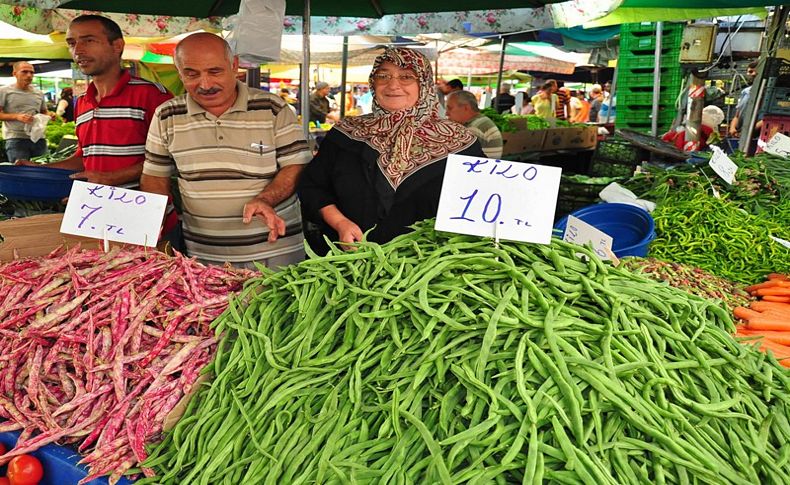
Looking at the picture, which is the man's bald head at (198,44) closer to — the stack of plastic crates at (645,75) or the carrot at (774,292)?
the carrot at (774,292)

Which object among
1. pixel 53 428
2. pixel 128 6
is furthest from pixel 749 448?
pixel 128 6

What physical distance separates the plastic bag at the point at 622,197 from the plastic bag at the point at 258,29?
2048 mm

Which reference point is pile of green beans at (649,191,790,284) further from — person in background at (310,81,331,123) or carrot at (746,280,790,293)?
person in background at (310,81,331,123)

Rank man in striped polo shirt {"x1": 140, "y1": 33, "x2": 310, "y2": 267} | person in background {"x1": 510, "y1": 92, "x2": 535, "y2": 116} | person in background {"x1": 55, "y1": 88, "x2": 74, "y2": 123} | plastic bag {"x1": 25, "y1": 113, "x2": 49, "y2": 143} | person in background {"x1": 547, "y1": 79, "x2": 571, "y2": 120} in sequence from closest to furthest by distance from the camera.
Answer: man in striped polo shirt {"x1": 140, "y1": 33, "x2": 310, "y2": 267} < plastic bag {"x1": 25, "y1": 113, "x2": 49, "y2": 143} < person in background {"x1": 547, "y1": 79, "x2": 571, "y2": 120} < person in background {"x1": 55, "y1": 88, "x2": 74, "y2": 123} < person in background {"x1": 510, "y1": 92, "x2": 535, "y2": 116}

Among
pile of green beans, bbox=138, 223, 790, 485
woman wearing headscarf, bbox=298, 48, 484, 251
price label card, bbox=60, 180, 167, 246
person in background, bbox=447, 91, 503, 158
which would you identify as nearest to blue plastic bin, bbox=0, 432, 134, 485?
pile of green beans, bbox=138, 223, 790, 485

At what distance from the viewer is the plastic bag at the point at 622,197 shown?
369cm

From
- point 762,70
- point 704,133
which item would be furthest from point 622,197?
point 704,133

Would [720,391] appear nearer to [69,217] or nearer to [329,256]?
[329,256]

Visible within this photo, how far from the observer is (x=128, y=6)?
3773 mm

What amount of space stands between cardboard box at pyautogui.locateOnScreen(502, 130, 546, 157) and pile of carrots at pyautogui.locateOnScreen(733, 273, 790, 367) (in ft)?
13.5

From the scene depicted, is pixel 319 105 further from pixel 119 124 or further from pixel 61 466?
pixel 61 466

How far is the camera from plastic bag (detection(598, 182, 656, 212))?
3.69 m

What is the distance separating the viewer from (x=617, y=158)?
19.5ft

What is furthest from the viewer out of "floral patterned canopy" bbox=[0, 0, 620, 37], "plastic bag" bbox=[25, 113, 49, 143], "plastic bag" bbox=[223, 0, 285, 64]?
"plastic bag" bbox=[25, 113, 49, 143]
